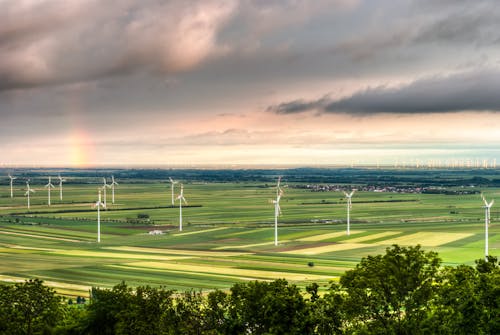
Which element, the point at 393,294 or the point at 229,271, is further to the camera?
the point at 229,271

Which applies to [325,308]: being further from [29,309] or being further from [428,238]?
[428,238]

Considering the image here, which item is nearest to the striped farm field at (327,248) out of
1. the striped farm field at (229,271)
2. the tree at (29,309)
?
the striped farm field at (229,271)

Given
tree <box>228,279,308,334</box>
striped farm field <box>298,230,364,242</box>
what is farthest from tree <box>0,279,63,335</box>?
striped farm field <box>298,230,364,242</box>

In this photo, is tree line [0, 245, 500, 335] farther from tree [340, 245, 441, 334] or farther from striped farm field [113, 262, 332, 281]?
striped farm field [113, 262, 332, 281]

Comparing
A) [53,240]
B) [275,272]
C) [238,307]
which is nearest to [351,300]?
[238,307]

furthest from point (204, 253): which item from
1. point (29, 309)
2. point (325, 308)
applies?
point (325, 308)

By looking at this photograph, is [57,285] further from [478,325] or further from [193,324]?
[478,325]
